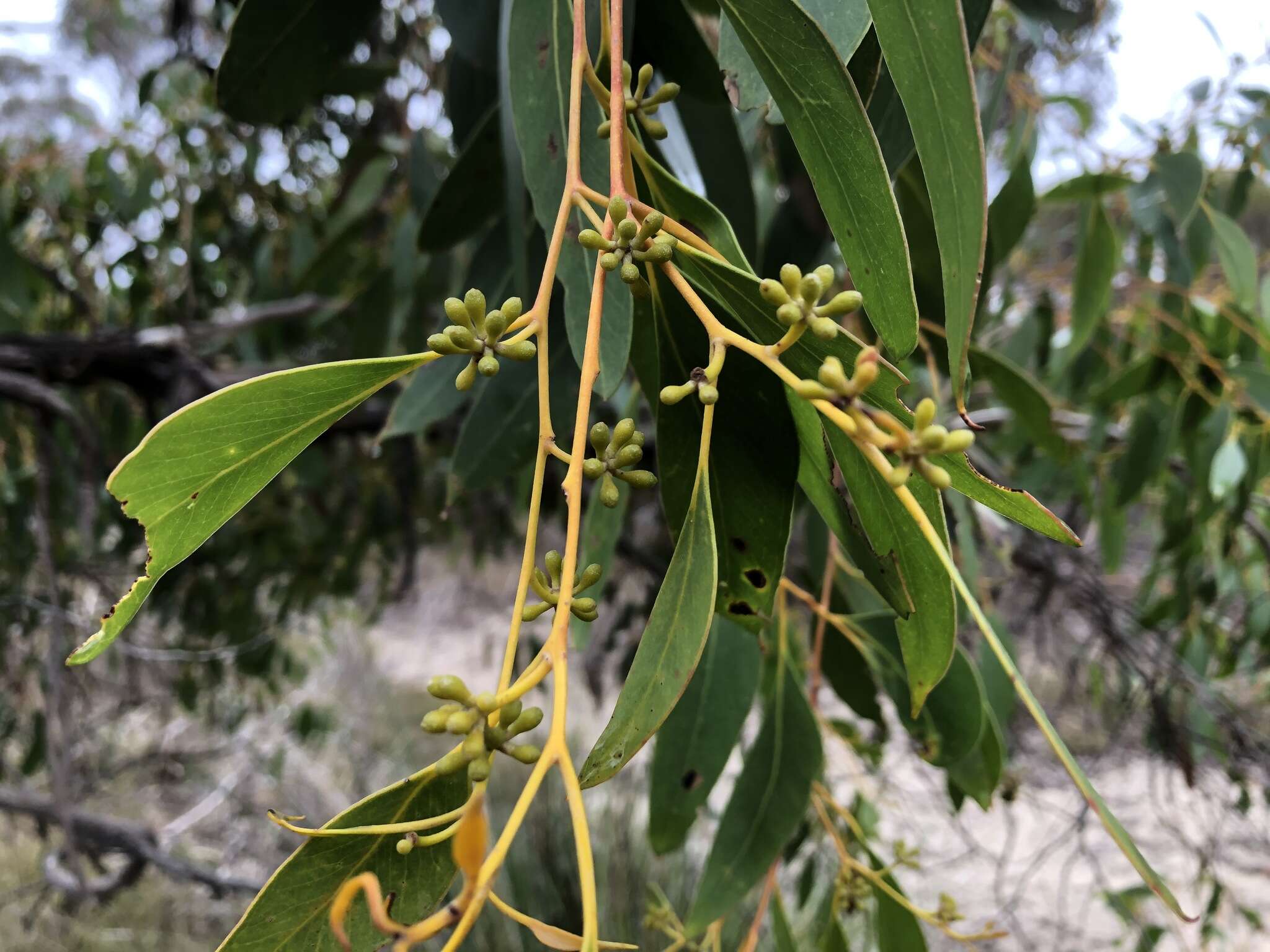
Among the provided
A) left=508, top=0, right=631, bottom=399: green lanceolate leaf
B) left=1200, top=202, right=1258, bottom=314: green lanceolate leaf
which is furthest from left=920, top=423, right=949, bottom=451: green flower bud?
left=1200, top=202, right=1258, bottom=314: green lanceolate leaf

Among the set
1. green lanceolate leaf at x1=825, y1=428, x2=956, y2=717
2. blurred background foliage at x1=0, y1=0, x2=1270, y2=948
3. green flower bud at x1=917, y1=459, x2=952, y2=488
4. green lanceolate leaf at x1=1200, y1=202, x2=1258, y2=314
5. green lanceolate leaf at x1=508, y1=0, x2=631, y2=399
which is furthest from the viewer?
green lanceolate leaf at x1=1200, y1=202, x2=1258, y2=314

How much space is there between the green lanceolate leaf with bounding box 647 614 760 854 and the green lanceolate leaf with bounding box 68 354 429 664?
40 centimetres

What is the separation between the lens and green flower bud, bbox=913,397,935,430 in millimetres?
218

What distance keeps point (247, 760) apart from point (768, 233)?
11.9 ft

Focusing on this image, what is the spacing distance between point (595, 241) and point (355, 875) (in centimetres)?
25

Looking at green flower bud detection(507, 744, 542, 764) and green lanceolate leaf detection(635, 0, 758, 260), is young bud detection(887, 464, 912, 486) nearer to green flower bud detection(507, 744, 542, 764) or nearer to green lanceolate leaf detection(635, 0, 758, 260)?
green flower bud detection(507, 744, 542, 764)

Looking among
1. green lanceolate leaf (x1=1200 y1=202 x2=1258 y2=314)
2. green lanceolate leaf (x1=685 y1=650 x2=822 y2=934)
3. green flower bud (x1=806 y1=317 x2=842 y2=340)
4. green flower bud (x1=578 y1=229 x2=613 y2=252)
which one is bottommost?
green lanceolate leaf (x1=685 y1=650 x2=822 y2=934)

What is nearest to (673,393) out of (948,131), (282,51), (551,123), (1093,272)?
(948,131)

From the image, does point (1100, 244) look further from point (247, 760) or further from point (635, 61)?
point (247, 760)

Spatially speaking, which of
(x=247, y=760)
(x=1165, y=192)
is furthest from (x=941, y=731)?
(x=247, y=760)

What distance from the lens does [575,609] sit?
0.89ft

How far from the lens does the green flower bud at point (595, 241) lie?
0.95ft

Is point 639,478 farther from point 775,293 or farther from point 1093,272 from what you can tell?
point 1093,272

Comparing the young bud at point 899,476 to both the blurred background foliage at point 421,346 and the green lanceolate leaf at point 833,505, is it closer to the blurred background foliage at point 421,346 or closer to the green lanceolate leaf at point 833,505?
the green lanceolate leaf at point 833,505
